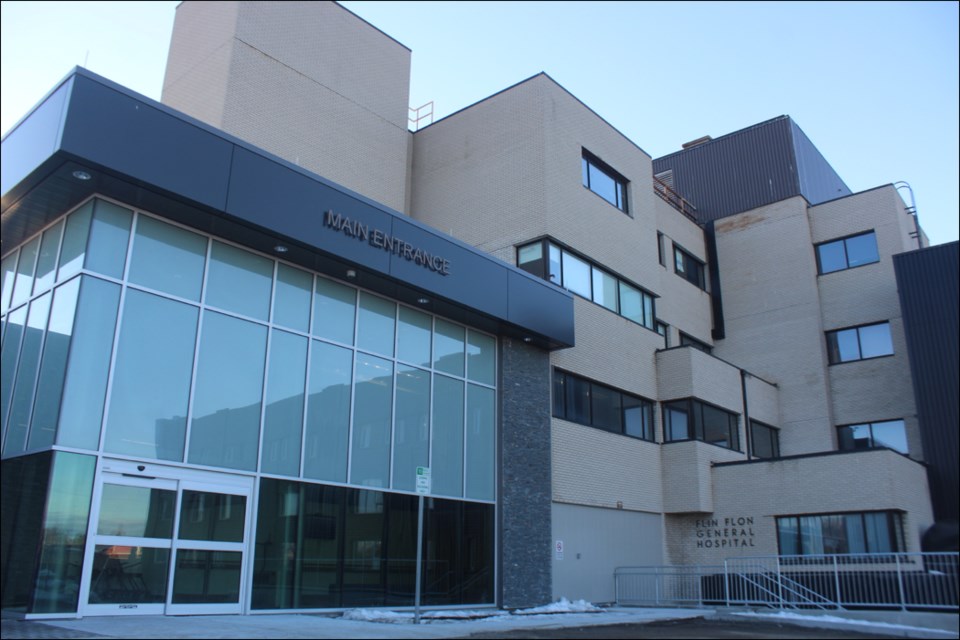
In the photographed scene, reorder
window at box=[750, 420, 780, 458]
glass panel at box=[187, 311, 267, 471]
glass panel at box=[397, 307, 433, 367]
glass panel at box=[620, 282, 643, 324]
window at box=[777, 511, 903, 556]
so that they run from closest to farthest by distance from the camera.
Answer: glass panel at box=[187, 311, 267, 471] → glass panel at box=[397, 307, 433, 367] → window at box=[777, 511, 903, 556] → glass panel at box=[620, 282, 643, 324] → window at box=[750, 420, 780, 458]

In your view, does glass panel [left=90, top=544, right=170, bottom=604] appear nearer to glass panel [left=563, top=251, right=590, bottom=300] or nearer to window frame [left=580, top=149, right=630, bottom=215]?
glass panel [left=563, top=251, right=590, bottom=300]

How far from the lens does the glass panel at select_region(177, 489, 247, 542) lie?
13.7m

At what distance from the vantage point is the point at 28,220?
1480cm

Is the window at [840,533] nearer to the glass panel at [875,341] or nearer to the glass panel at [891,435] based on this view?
the glass panel at [891,435]

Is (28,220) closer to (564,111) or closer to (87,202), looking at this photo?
(87,202)

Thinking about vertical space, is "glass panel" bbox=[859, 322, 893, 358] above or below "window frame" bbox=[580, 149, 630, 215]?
below

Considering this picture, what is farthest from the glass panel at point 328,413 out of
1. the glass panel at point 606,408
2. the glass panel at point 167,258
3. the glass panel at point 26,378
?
the glass panel at point 606,408

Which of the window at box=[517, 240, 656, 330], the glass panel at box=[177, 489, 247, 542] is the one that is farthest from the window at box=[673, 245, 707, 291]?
the glass panel at box=[177, 489, 247, 542]

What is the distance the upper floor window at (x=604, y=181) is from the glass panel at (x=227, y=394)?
1326 centimetres

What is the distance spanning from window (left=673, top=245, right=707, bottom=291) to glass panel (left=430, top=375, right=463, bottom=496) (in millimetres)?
13879

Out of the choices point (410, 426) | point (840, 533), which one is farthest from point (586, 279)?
A: point (840, 533)

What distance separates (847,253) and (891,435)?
6.78 metres

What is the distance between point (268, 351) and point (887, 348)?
21.9m

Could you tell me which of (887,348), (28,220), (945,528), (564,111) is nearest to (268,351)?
(28,220)
